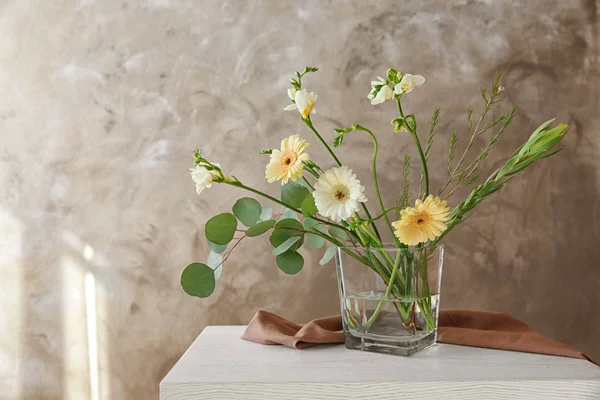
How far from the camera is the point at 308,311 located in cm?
152

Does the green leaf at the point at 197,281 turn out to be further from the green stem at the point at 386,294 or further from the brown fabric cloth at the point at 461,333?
the green stem at the point at 386,294

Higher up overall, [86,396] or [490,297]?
[490,297]

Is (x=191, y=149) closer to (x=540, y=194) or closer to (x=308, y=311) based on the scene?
(x=308, y=311)

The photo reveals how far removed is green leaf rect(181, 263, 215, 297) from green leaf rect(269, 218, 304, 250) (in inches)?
5.3

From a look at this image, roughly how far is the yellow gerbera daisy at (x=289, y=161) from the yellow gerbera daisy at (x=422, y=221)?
0.18 metres

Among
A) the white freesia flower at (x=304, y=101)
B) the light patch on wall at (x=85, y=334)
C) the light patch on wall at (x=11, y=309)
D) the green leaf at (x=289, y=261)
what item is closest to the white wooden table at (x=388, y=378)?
the green leaf at (x=289, y=261)

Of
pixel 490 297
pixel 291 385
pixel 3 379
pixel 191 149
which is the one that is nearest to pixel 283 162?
pixel 291 385

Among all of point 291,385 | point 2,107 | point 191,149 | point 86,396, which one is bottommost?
point 86,396

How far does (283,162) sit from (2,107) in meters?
0.89

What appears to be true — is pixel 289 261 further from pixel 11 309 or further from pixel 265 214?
pixel 11 309

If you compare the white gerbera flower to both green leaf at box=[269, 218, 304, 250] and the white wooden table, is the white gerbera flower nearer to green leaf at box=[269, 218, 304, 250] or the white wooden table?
green leaf at box=[269, 218, 304, 250]

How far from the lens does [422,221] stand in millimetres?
987

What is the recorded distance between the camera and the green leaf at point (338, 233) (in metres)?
1.15

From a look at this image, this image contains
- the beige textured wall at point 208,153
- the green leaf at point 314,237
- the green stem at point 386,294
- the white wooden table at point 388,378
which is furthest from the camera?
the beige textured wall at point 208,153
